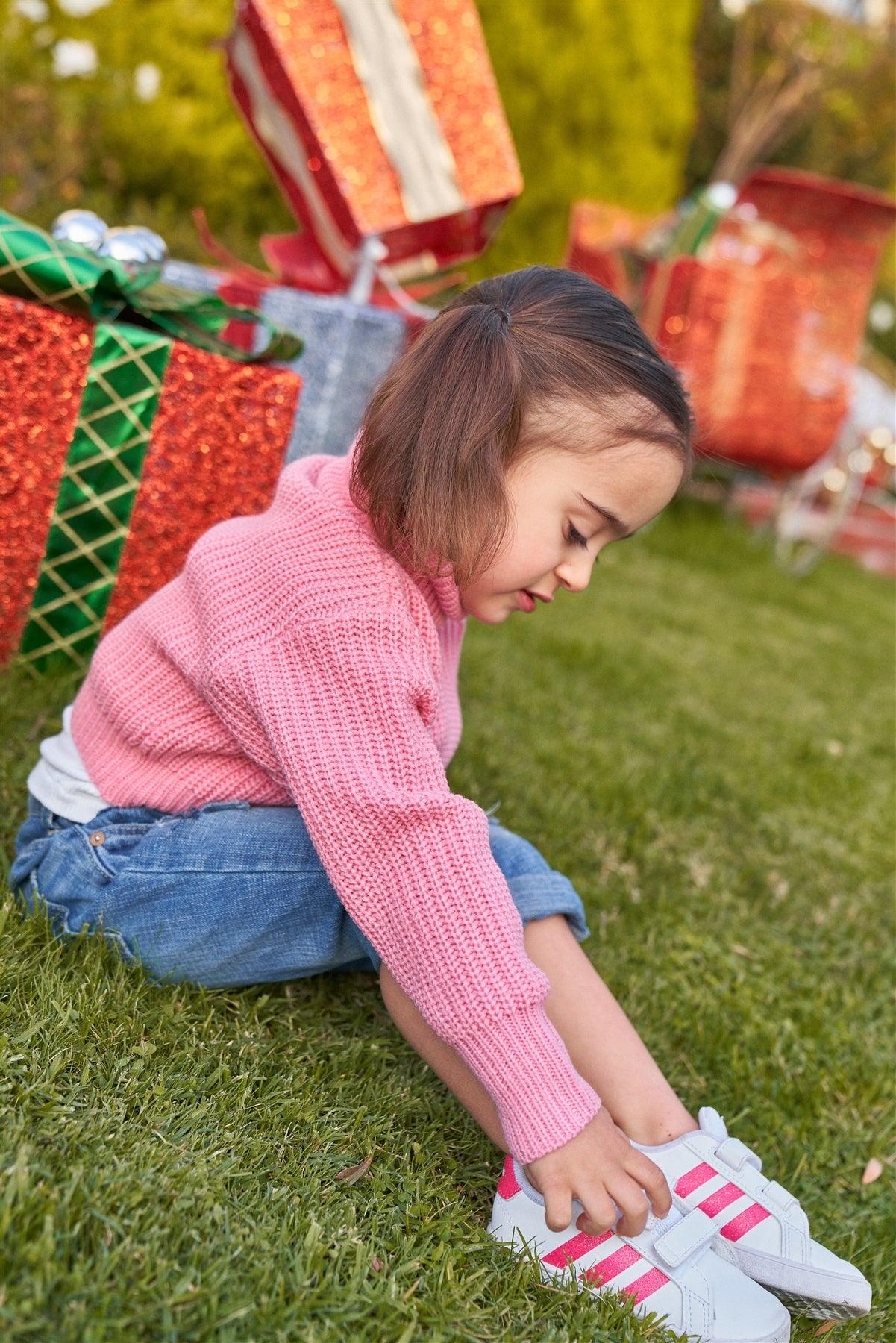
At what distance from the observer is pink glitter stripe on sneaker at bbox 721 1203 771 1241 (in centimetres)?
142

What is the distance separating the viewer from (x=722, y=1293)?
1331mm

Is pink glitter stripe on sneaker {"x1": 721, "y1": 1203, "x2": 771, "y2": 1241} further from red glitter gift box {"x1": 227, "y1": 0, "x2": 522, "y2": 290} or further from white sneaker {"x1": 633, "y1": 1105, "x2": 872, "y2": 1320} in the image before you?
red glitter gift box {"x1": 227, "y1": 0, "x2": 522, "y2": 290}

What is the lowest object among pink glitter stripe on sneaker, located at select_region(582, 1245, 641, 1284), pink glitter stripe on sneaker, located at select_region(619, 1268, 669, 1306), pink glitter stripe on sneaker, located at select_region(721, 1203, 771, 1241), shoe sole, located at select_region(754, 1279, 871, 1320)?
shoe sole, located at select_region(754, 1279, 871, 1320)

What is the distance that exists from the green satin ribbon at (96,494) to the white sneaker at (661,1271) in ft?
4.47

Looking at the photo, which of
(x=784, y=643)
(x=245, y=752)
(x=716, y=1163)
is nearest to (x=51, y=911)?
(x=245, y=752)

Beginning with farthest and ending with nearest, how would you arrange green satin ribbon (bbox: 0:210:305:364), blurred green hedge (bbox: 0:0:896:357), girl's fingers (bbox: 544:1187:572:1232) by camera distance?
blurred green hedge (bbox: 0:0:896:357)
green satin ribbon (bbox: 0:210:305:364)
girl's fingers (bbox: 544:1187:572:1232)

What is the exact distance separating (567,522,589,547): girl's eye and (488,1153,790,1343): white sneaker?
73 cm

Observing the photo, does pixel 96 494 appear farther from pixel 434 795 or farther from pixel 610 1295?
pixel 610 1295

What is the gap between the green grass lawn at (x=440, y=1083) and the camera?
1.14 metres

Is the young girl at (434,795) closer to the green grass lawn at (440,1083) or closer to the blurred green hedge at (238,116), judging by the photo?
the green grass lawn at (440,1083)

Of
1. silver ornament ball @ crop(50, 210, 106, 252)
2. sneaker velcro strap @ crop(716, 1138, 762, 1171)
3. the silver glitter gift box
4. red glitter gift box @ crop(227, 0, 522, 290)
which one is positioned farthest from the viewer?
the silver glitter gift box

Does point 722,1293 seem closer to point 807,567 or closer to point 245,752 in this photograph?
point 245,752

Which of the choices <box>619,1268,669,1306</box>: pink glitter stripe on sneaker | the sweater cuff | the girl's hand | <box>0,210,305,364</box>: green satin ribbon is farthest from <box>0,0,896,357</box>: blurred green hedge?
<box>619,1268,669,1306</box>: pink glitter stripe on sneaker

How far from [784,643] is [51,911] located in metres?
3.54
